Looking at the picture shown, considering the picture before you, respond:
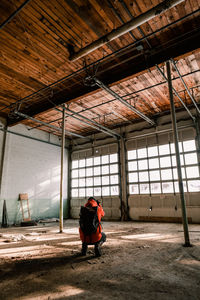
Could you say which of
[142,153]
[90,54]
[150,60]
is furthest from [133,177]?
[90,54]

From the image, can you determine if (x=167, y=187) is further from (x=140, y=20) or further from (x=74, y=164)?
(x=140, y=20)

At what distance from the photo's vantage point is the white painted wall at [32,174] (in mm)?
11602

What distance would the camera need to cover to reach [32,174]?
42.9ft

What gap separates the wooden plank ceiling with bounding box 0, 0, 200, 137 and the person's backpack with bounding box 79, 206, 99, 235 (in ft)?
15.9

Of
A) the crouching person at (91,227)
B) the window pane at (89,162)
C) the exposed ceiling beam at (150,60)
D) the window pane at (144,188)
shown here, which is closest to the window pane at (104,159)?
the window pane at (89,162)

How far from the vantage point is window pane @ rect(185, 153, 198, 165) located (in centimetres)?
1073

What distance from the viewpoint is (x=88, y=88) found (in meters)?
8.54

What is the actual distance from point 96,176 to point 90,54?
30.4 ft

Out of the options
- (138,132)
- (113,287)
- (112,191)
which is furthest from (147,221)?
(113,287)

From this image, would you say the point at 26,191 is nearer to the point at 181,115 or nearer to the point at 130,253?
the point at 130,253

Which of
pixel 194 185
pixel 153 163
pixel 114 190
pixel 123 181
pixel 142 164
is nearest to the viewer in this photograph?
pixel 194 185

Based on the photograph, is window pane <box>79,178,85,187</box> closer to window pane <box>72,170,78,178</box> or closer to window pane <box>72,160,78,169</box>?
window pane <box>72,170,78,178</box>

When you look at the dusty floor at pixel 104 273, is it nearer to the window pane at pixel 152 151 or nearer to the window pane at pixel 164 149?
the window pane at pixel 164 149

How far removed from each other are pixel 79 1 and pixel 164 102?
7194mm
